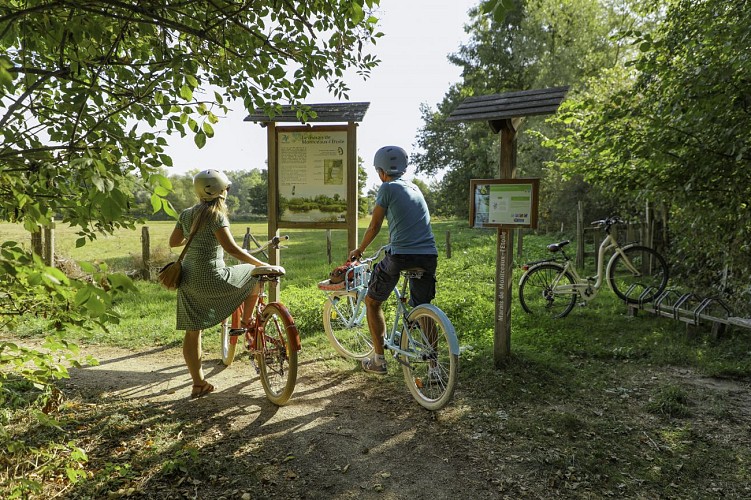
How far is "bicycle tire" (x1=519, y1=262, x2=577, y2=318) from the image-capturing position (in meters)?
7.67

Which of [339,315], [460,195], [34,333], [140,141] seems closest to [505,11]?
[140,141]

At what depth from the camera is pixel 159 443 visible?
138 inches

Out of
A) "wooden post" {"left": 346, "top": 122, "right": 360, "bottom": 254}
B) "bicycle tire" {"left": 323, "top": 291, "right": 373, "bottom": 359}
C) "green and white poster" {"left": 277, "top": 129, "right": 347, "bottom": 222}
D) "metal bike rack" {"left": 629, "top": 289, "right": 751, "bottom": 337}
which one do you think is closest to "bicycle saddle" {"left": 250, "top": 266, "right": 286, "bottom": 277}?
"bicycle tire" {"left": 323, "top": 291, "right": 373, "bottom": 359}

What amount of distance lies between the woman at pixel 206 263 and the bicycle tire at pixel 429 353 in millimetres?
1452

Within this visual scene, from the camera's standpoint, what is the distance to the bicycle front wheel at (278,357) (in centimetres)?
394

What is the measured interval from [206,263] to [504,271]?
2907mm

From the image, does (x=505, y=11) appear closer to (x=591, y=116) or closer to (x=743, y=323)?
(x=591, y=116)

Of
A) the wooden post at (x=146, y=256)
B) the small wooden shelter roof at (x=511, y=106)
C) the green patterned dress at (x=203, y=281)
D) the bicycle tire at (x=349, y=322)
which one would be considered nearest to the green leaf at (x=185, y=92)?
the green patterned dress at (x=203, y=281)

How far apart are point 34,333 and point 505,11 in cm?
742

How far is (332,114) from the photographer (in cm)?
583

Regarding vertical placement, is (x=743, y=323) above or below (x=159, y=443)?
above

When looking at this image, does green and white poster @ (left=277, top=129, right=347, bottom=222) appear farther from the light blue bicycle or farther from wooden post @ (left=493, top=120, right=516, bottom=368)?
wooden post @ (left=493, top=120, right=516, bottom=368)

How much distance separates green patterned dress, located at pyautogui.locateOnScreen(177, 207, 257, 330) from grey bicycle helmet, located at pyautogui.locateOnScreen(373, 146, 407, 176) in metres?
1.42

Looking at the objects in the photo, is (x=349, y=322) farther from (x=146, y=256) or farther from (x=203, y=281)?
(x=146, y=256)
